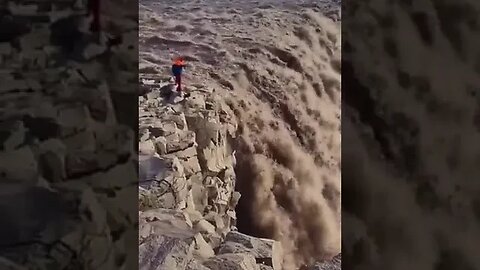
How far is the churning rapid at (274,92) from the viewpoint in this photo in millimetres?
2984

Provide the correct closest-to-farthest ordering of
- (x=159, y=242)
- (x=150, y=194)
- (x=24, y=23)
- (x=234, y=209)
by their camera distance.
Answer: (x=24, y=23) < (x=159, y=242) < (x=150, y=194) < (x=234, y=209)

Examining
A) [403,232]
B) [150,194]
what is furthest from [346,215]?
[150,194]

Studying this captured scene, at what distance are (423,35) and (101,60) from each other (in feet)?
1.08

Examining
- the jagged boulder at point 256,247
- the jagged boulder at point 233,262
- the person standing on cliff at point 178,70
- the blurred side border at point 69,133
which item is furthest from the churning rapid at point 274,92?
the blurred side border at point 69,133

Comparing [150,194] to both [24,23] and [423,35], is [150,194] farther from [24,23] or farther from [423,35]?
[423,35]

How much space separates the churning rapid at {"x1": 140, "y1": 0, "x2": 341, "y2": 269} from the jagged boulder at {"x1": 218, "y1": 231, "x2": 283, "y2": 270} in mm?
143

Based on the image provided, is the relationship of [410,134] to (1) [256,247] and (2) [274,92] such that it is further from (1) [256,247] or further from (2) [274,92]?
(2) [274,92]

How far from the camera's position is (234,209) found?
297cm

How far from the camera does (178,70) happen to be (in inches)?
120

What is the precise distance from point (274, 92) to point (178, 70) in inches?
18.2

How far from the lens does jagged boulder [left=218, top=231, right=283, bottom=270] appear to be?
8.55ft

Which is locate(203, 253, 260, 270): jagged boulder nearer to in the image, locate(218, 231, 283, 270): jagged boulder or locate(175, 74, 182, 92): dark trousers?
locate(218, 231, 283, 270): jagged boulder

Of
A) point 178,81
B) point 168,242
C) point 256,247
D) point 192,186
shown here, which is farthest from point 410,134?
point 178,81

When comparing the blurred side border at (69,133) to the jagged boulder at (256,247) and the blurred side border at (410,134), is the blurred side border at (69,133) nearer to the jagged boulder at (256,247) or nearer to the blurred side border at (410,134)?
the blurred side border at (410,134)
